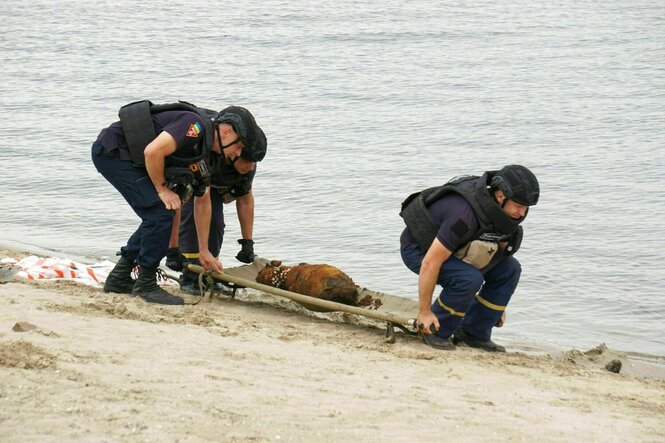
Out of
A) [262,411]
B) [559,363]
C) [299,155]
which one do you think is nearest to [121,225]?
[299,155]

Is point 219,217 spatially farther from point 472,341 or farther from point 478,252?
point 478,252

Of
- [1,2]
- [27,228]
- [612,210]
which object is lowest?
[27,228]

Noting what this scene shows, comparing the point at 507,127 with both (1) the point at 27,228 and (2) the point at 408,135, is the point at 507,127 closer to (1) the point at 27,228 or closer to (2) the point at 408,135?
(2) the point at 408,135

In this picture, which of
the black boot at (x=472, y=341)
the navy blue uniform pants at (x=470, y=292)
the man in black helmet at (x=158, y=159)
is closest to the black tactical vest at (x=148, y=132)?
the man in black helmet at (x=158, y=159)

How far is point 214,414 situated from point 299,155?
1098 cm

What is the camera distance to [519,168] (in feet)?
20.7

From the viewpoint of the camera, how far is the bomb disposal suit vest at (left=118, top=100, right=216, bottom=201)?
275 inches

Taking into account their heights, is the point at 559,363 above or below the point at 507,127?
below

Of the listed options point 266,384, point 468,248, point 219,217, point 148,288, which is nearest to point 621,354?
point 468,248

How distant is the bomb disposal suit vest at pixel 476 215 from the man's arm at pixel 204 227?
4.97 ft

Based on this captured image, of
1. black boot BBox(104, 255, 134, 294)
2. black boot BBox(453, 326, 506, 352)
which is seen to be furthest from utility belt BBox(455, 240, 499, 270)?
black boot BBox(104, 255, 134, 294)

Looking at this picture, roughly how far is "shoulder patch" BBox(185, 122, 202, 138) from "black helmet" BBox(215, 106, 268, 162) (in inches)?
9.4

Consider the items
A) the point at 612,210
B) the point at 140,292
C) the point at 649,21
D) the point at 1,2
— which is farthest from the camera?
the point at 1,2

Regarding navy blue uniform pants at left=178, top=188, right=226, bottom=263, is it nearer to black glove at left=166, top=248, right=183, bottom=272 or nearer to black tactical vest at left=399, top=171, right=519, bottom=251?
black glove at left=166, top=248, right=183, bottom=272
